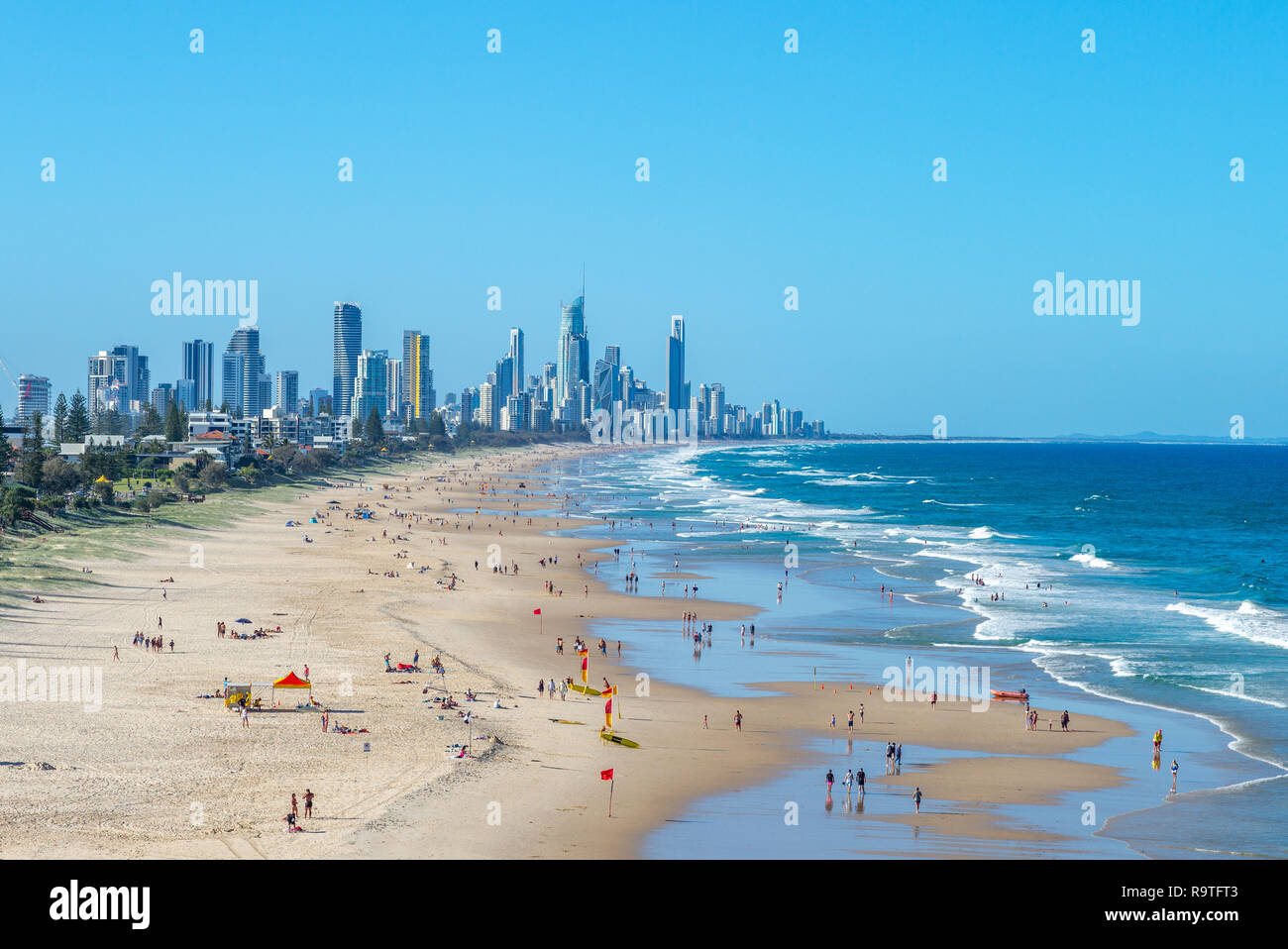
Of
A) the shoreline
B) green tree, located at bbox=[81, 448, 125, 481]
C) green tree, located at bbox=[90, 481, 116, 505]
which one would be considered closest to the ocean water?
the shoreline

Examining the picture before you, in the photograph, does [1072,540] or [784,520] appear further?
[784,520]

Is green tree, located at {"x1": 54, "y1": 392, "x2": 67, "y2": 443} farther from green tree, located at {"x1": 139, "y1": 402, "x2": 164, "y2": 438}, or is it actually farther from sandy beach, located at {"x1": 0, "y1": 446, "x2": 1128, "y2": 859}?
sandy beach, located at {"x1": 0, "y1": 446, "x2": 1128, "y2": 859}

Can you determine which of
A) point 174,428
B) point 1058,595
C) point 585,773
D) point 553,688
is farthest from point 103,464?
point 585,773

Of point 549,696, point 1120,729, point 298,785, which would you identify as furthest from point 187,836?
point 1120,729

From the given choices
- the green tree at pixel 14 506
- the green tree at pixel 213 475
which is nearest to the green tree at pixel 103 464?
the green tree at pixel 213 475

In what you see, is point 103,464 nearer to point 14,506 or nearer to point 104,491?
point 104,491
